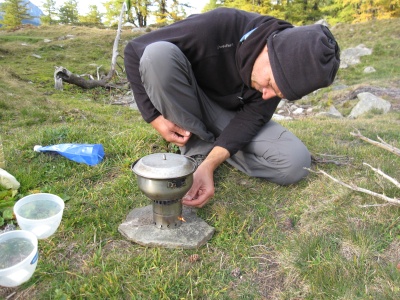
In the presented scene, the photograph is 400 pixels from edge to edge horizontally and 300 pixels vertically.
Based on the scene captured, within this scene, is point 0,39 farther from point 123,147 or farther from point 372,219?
point 372,219

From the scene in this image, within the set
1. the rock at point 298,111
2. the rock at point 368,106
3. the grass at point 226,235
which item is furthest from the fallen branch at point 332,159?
the rock at point 298,111

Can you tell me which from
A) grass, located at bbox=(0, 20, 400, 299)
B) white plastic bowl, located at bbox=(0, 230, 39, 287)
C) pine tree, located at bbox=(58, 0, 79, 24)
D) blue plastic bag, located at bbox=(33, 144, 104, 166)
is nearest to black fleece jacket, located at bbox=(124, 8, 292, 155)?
grass, located at bbox=(0, 20, 400, 299)

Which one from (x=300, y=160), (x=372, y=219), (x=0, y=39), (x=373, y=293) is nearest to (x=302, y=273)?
(x=373, y=293)

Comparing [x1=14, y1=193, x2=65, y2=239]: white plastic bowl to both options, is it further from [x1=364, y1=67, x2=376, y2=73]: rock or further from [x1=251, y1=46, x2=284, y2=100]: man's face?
[x1=364, y1=67, x2=376, y2=73]: rock

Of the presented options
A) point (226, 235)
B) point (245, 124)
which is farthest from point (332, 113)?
point (226, 235)

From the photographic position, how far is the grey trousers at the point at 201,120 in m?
2.30

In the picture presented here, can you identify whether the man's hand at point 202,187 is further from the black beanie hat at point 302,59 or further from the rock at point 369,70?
the rock at point 369,70

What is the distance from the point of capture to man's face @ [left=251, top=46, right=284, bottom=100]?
199 centimetres

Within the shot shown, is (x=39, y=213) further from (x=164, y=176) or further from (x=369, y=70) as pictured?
(x=369, y=70)

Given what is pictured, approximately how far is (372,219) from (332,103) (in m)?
6.81

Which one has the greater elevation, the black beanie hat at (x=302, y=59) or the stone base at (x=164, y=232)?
the black beanie hat at (x=302, y=59)

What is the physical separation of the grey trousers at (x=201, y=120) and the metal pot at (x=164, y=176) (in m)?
0.64

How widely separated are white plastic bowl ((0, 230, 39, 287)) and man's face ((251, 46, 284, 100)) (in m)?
1.56

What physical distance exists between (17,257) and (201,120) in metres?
1.63
